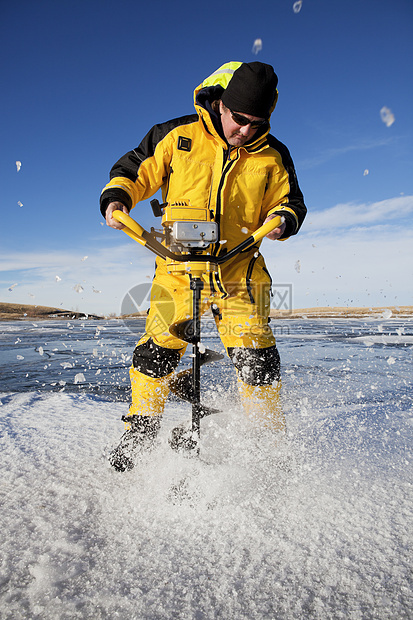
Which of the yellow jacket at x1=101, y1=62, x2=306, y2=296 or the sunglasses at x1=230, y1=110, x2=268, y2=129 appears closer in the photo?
the sunglasses at x1=230, y1=110, x2=268, y2=129

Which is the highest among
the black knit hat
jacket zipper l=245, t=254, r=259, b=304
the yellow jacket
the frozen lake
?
the black knit hat

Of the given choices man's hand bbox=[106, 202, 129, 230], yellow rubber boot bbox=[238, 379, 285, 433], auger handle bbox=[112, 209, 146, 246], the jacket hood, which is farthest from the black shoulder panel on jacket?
yellow rubber boot bbox=[238, 379, 285, 433]

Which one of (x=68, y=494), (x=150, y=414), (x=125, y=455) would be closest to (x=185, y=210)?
(x=150, y=414)

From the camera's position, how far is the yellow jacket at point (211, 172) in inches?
69.7

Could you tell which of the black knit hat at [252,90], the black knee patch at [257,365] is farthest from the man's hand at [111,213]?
the black knee patch at [257,365]

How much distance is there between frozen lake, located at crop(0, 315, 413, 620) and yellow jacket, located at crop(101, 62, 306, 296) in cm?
113

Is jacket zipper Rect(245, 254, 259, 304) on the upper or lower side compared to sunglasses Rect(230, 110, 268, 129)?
lower

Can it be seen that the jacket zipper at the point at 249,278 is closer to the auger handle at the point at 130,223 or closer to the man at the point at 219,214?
the man at the point at 219,214

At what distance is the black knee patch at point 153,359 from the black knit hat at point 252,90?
4.16 ft

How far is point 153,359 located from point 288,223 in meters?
1.03

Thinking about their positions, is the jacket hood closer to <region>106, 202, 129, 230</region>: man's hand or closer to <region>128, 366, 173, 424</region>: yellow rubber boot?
<region>106, 202, 129, 230</region>: man's hand

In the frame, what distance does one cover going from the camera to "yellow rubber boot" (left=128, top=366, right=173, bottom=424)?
5.86 ft

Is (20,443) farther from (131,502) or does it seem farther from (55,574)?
(55,574)

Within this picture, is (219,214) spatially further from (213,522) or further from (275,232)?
(213,522)
